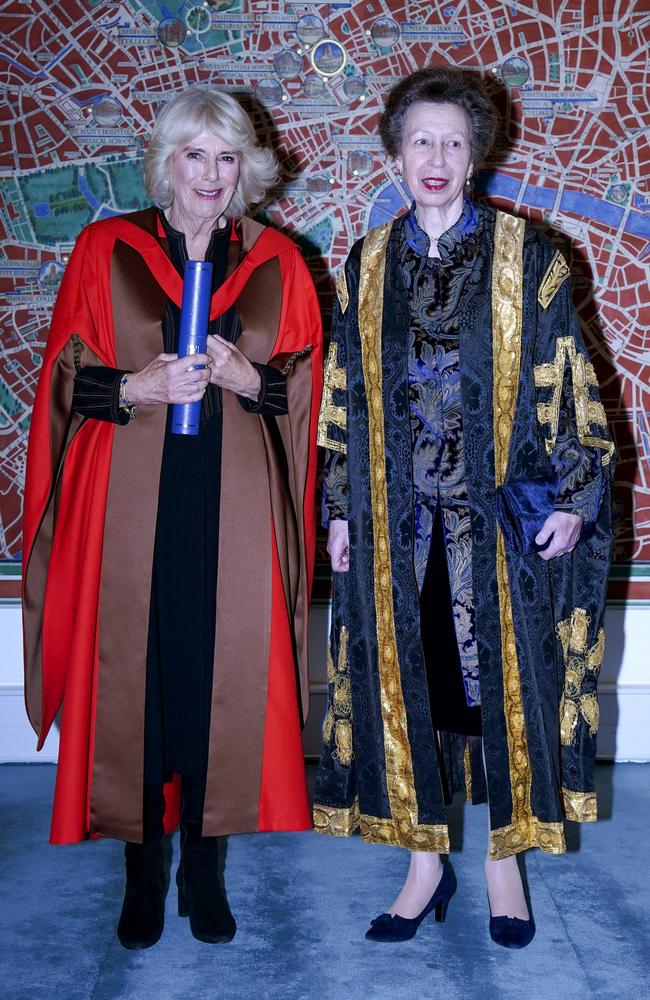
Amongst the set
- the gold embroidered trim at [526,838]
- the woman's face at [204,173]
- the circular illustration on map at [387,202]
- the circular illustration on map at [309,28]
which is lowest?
the gold embroidered trim at [526,838]

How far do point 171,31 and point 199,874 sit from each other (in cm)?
250

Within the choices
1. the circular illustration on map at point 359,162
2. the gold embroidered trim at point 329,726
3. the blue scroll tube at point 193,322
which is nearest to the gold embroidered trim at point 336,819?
the gold embroidered trim at point 329,726

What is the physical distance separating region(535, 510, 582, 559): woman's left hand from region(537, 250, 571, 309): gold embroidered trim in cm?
43

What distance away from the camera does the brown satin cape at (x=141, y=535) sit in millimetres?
2254

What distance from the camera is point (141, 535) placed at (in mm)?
2242

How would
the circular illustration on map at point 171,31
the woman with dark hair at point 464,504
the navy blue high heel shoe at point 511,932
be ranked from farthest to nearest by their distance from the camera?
the circular illustration on map at point 171,31 < the navy blue high heel shoe at point 511,932 < the woman with dark hair at point 464,504

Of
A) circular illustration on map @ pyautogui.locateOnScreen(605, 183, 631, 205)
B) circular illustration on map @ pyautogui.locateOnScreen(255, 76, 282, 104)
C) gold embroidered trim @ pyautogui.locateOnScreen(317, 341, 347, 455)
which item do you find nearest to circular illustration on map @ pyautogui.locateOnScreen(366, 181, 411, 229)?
circular illustration on map @ pyautogui.locateOnScreen(255, 76, 282, 104)

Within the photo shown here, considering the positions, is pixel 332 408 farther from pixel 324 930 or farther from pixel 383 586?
pixel 324 930

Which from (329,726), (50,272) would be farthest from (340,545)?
(50,272)

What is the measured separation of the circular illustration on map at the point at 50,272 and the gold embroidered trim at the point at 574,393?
181cm

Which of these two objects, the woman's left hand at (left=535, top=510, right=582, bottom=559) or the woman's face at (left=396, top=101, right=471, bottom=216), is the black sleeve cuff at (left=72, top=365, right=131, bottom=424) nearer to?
the woman's face at (left=396, top=101, right=471, bottom=216)

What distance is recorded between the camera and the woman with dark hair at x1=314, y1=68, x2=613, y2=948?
7.07ft

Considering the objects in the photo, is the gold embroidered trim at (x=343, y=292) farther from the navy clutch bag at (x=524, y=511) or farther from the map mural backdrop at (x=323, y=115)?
the map mural backdrop at (x=323, y=115)

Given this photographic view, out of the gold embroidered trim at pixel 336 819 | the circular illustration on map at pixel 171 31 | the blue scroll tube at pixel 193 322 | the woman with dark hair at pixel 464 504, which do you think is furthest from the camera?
the circular illustration on map at pixel 171 31
